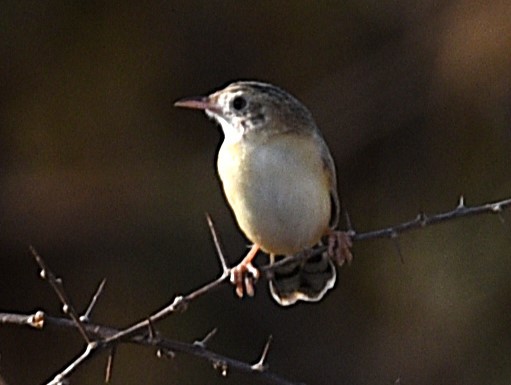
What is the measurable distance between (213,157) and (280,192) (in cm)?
378

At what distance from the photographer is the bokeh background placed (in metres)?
8.33

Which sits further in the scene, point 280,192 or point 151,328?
point 280,192

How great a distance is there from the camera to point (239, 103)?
5.12 metres

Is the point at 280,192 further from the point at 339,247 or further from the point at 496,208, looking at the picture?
the point at 496,208

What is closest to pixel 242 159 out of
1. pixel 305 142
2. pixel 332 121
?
pixel 305 142

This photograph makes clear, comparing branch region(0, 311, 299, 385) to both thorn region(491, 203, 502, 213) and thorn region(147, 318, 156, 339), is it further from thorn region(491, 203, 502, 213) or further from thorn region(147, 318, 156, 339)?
thorn region(491, 203, 502, 213)

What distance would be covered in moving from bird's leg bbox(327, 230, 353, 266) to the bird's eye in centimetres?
66

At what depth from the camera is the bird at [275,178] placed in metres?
4.77

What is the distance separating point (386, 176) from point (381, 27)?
101cm

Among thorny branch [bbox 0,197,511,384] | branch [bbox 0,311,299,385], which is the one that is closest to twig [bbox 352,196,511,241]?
thorny branch [bbox 0,197,511,384]

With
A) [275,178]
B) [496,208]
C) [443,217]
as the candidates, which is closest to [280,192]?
[275,178]

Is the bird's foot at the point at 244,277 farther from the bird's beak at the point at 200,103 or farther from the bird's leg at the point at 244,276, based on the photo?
the bird's beak at the point at 200,103

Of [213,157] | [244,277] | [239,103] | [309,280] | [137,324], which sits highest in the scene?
[239,103]

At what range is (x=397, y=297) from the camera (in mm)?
8531
